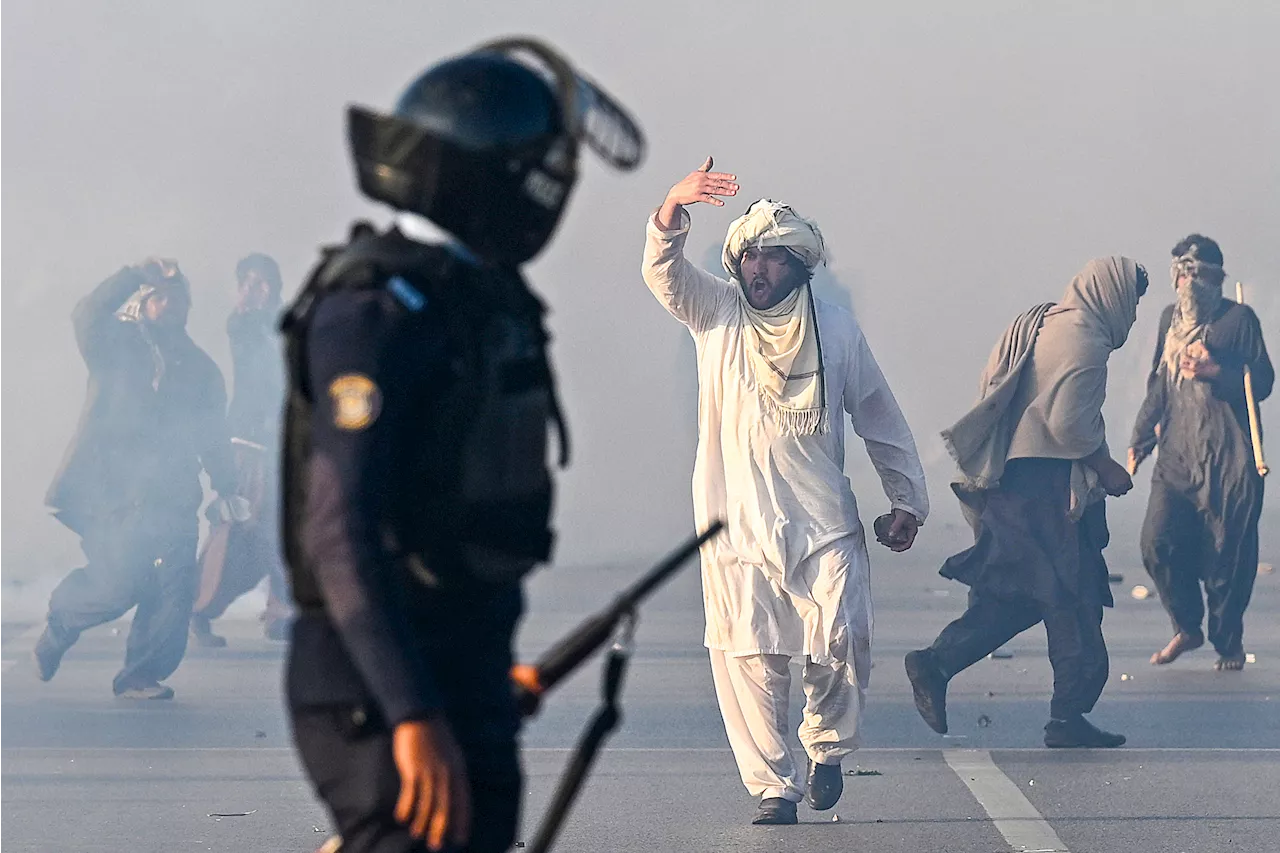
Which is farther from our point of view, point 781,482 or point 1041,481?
point 1041,481

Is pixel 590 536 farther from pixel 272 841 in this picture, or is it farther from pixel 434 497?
pixel 434 497

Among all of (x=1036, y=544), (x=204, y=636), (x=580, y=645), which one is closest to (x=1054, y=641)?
(x=1036, y=544)

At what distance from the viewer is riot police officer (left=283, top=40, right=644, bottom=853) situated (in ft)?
8.16

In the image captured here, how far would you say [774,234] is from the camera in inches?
283

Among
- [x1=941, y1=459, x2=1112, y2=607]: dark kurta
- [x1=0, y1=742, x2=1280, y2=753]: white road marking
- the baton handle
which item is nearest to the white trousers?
[x1=0, y1=742, x2=1280, y2=753]: white road marking

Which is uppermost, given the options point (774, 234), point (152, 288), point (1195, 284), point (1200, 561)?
point (774, 234)

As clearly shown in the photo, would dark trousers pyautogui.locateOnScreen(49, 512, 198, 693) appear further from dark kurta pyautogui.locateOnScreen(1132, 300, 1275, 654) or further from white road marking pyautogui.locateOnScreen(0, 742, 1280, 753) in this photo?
dark kurta pyautogui.locateOnScreen(1132, 300, 1275, 654)

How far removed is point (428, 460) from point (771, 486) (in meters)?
4.60

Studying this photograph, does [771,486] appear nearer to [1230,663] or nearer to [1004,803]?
[1004,803]

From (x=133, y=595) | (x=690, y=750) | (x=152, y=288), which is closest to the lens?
(x=690, y=750)

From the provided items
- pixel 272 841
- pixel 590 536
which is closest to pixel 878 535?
pixel 272 841

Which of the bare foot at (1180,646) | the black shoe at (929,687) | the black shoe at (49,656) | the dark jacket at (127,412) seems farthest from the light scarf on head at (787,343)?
the bare foot at (1180,646)

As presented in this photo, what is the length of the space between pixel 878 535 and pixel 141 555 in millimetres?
5328

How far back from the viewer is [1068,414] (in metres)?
9.34
